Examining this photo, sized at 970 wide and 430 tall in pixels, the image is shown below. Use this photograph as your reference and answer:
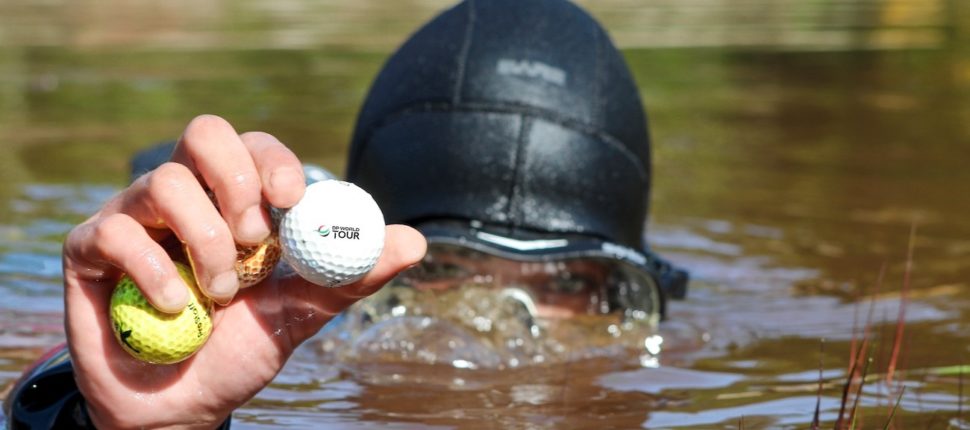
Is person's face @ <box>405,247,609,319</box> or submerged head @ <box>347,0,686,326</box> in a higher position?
submerged head @ <box>347,0,686,326</box>

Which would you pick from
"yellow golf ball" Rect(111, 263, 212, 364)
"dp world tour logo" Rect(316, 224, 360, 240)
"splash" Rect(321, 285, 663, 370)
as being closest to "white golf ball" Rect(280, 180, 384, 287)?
"dp world tour logo" Rect(316, 224, 360, 240)

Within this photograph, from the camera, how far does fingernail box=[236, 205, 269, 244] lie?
2461mm

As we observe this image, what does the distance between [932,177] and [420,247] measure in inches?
223

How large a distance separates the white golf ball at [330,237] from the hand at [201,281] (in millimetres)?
37

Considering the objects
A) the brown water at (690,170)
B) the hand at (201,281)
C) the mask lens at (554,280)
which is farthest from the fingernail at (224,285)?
the mask lens at (554,280)

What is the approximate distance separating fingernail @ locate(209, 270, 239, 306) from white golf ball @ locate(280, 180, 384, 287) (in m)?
0.11

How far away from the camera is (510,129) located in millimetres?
4242

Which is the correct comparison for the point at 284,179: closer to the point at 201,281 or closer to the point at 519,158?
the point at 201,281

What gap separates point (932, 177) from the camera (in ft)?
→ 25.0

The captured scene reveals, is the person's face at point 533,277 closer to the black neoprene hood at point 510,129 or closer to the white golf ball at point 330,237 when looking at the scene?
Result: the black neoprene hood at point 510,129

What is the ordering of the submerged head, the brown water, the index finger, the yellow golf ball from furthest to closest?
the submerged head < the brown water < the yellow golf ball < the index finger

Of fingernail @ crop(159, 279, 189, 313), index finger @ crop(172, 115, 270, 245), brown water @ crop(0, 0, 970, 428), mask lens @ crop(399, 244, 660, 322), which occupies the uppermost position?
index finger @ crop(172, 115, 270, 245)

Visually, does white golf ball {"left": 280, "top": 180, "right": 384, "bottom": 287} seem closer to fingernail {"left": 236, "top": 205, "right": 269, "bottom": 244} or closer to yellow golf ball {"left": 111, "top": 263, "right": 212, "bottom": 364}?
fingernail {"left": 236, "top": 205, "right": 269, "bottom": 244}

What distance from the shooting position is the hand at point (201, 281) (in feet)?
8.07
